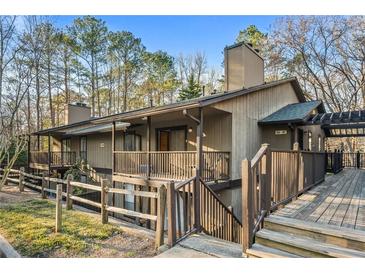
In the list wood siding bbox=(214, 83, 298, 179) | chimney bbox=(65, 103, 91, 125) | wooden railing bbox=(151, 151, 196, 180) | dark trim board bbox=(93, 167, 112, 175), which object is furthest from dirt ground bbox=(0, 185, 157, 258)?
chimney bbox=(65, 103, 91, 125)

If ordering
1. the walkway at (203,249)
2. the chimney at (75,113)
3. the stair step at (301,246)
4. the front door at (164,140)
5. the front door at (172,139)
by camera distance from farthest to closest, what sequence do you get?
the chimney at (75,113) → the front door at (164,140) → the front door at (172,139) → the walkway at (203,249) → the stair step at (301,246)

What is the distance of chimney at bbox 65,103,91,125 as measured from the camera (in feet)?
60.8

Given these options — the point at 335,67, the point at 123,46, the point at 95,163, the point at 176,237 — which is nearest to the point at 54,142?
Answer: the point at 95,163

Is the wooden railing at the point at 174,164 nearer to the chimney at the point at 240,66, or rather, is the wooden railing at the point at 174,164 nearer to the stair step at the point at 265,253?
the stair step at the point at 265,253

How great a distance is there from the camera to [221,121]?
30.7 ft

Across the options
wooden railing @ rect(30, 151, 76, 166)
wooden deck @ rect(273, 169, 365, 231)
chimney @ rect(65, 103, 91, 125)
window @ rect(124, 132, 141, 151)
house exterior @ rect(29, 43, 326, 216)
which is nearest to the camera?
wooden deck @ rect(273, 169, 365, 231)

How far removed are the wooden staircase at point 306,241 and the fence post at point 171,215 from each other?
141 centimetres

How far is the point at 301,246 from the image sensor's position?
134 inches

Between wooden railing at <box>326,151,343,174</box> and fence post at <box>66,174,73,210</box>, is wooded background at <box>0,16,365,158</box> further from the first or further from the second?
fence post at <box>66,174,73,210</box>

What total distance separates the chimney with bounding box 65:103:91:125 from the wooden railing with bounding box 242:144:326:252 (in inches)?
658

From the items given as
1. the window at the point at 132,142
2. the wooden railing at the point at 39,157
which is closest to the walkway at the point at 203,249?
the window at the point at 132,142

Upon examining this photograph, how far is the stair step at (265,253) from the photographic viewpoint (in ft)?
11.1
